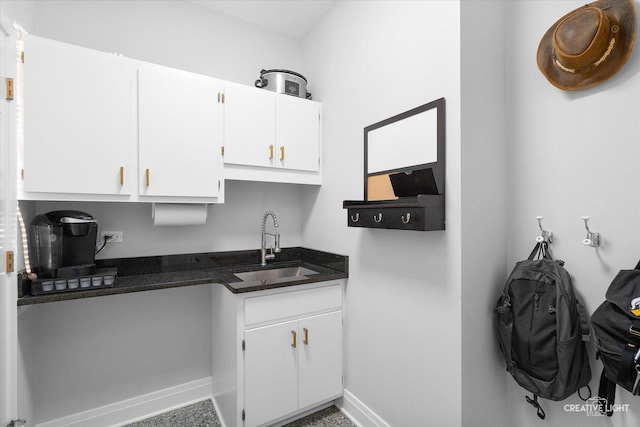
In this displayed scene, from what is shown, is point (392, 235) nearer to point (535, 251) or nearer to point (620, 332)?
point (535, 251)

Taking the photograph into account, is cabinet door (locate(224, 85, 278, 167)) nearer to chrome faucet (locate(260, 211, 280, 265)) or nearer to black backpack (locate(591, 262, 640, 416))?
chrome faucet (locate(260, 211, 280, 265))

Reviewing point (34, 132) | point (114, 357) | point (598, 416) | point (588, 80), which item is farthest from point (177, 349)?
point (588, 80)

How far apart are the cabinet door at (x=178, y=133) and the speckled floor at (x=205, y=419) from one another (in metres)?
1.55

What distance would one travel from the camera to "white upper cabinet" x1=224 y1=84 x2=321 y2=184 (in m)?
2.01

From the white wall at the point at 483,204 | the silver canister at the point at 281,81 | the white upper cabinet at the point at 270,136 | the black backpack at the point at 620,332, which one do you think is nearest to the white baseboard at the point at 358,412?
the white wall at the point at 483,204

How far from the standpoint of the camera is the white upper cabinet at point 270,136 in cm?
201

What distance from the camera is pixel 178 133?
6.03ft

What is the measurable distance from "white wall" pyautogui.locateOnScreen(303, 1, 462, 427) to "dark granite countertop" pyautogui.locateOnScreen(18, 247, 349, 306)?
6.8 inches

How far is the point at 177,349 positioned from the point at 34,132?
1.65 metres

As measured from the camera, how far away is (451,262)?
137 centimetres

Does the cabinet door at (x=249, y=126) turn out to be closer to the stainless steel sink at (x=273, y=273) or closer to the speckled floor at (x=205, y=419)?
the stainless steel sink at (x=273, y=273)

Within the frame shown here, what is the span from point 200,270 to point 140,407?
100 cm

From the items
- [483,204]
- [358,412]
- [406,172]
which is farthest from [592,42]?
[358,412]

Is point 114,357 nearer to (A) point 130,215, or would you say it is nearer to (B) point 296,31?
(A) point 130,215
